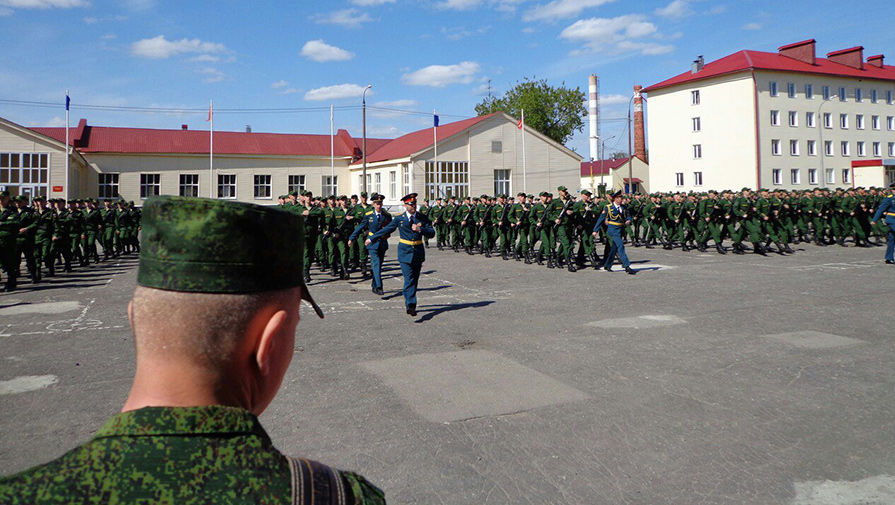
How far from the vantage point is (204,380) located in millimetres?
1195

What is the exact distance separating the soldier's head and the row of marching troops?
904 cm

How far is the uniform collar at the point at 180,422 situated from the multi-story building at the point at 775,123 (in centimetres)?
5358

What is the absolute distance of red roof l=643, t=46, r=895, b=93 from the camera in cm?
5088

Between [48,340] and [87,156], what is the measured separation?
1539 inches

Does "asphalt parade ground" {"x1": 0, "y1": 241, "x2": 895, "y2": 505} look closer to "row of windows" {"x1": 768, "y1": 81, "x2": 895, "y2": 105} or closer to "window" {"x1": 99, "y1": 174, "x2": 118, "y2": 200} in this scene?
"window" {"x1": 99, "y1": 174, "x2": 118, "y2": 200}

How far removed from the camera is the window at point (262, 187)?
1796 inches

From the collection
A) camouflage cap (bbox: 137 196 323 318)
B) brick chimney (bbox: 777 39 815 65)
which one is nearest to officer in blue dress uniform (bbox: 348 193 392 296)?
camouflage cap (bbox: 137 196 323 318)

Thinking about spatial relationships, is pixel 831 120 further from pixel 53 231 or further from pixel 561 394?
pixel 561 394

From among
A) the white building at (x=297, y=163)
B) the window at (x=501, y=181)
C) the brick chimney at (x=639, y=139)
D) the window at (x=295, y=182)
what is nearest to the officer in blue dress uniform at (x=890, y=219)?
the white building at (x=297, y=163)

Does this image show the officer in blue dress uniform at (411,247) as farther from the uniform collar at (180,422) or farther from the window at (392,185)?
the window at (392,185)

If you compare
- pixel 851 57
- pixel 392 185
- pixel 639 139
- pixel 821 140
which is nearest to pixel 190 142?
pixel 392 185

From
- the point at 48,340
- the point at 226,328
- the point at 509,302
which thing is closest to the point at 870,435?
the point at 226,328

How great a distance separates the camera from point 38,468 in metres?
1.02

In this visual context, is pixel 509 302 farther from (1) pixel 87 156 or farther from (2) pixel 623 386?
(1) pixel 87 156
